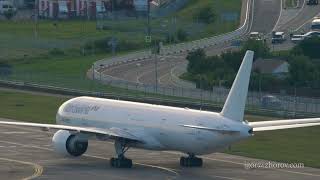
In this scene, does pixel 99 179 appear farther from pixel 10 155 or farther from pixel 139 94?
pixel 139 94

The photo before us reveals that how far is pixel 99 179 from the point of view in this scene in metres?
72.2

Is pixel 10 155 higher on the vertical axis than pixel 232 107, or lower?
lower

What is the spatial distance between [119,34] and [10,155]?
11551 centimetres

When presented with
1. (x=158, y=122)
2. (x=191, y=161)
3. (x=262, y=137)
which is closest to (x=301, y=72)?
(x=262, y=137)

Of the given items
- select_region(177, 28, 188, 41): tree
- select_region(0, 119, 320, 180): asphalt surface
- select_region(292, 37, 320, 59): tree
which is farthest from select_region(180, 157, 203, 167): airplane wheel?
select_region(177, 28, 188, 41): tree

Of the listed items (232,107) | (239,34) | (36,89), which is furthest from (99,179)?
(239,34)

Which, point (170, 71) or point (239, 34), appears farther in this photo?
point (239, 34)

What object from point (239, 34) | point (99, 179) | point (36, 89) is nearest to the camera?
point (99, 179)

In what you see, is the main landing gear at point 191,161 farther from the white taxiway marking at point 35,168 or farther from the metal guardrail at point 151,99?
the metal guardrail at point 151,99

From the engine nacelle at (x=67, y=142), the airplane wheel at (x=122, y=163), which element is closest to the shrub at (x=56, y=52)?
the engine nacelle at (x=67, y=142)

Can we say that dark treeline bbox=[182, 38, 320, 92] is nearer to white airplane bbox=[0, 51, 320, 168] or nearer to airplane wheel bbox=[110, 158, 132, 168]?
white airplane bbox=[0, 51, 320, 168]

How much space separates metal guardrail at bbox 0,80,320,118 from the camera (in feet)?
363

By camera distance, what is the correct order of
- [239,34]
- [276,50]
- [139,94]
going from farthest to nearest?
[239,34]
[276,50]
[139,94]

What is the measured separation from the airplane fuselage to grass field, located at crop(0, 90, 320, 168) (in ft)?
30.4
